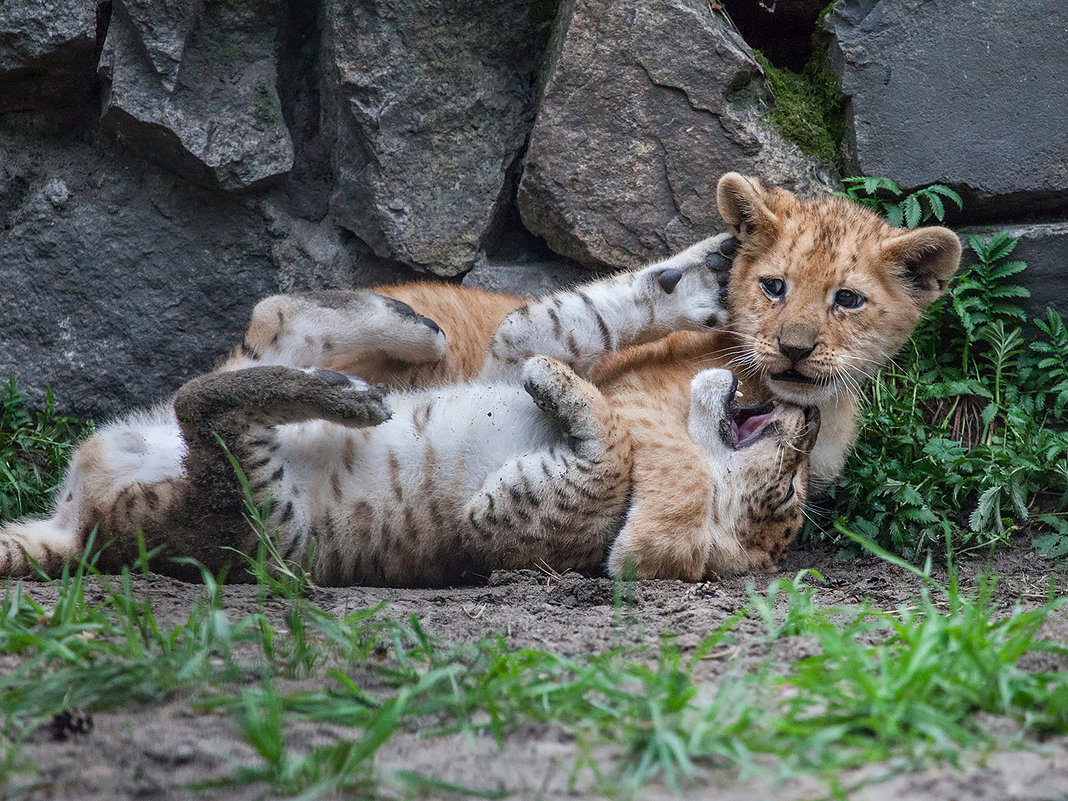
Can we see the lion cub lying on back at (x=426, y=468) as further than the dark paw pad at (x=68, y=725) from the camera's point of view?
Yes

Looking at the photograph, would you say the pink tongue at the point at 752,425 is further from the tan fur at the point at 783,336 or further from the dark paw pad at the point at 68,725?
the dark paw pad at the point at 68,725

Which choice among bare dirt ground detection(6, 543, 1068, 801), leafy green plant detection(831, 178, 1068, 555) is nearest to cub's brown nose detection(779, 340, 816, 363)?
leafy green plant detection(831, 178, 1068, 555)

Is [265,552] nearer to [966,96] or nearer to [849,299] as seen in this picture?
[849,299]

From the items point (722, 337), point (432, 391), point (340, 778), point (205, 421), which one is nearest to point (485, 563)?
point (432, 391)

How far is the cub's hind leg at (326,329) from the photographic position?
5.17m

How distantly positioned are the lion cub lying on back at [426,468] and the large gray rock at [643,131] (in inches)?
32.4

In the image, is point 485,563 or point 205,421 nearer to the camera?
point 205,421

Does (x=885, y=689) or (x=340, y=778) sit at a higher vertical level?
(x=885, y=689)

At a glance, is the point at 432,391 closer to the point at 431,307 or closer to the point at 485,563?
the point at 431,307

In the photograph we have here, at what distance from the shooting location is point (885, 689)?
2.65m

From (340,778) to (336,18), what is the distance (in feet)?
15.9

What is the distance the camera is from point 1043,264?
5770 mm

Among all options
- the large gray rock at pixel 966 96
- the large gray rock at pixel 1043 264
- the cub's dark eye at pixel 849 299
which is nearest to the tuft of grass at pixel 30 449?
the cub's dark eye at pixel 849 299

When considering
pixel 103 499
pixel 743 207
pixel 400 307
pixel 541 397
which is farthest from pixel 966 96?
pixel 103 499
